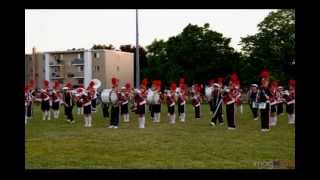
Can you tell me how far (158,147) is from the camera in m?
10.8

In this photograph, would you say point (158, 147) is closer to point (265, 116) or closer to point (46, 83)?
point (265, 116)

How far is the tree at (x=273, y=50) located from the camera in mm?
16844

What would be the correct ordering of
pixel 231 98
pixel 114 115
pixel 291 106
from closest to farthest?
pixel 231 98
pixel 114 115
pixel 291 106

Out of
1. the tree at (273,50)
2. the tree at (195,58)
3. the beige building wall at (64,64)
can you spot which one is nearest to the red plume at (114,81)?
the beige building wall at (64,64)

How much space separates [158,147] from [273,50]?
25.6 feet

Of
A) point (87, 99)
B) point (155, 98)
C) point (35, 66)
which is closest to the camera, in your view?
point (35, 66)

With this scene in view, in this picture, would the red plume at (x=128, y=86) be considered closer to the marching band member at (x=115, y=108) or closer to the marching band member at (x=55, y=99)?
the marching band member at (x=115, y=108)

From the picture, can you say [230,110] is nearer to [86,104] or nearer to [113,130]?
[113,130]

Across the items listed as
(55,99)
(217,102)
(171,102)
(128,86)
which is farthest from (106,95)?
(55,99)

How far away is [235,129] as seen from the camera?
14.5 meters

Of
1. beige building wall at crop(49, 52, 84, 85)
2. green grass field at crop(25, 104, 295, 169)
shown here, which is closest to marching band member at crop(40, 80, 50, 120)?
green grass field at crop(25, 104, 295, 169)
